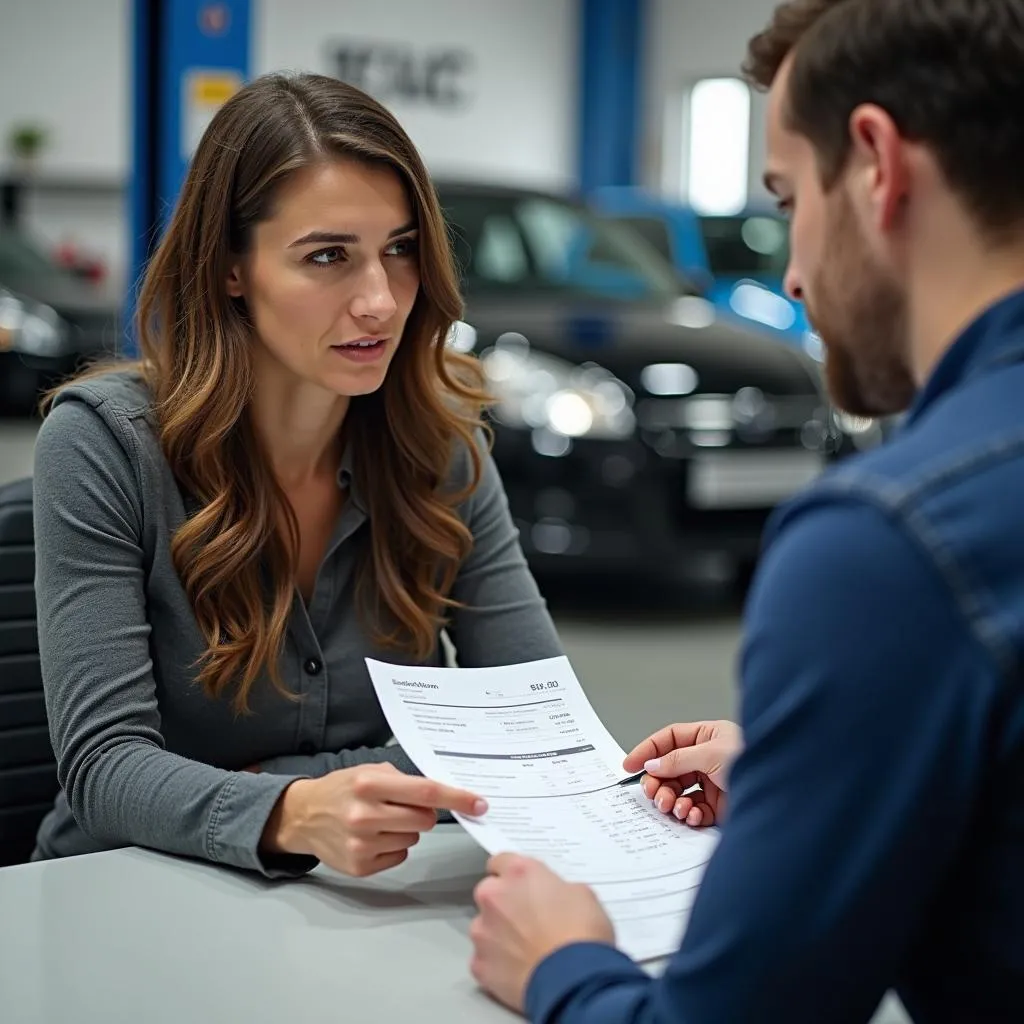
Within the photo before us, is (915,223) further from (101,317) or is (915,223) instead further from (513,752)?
(101,317)

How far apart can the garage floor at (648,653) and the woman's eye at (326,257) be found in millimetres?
2104

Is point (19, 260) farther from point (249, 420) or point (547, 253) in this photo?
point (249, 420)

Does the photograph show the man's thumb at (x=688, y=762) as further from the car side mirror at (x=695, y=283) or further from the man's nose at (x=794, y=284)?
the car side mirror at (x=695, y=283)

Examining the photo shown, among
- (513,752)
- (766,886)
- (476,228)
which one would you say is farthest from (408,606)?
(476,228)

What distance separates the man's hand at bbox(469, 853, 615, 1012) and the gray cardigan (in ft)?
1.00

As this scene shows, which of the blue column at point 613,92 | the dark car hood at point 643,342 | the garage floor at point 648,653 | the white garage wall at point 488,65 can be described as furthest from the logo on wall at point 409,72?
the garage floor at point 648,653

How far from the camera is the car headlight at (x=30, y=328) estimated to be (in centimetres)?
830

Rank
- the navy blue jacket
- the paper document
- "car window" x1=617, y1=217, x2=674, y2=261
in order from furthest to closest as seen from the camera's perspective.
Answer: "car window" x1=617, y1=217, x2=674, y2=261
the paper document
the navy blue jacket

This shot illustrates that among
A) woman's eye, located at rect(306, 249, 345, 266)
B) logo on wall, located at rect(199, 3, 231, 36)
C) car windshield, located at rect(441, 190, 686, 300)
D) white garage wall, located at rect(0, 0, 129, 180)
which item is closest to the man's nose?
woman's eye, located at rect(306, 249, 345, 266)

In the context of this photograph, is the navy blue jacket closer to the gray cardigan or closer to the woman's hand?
the woman's hand

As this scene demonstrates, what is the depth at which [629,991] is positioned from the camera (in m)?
0.94

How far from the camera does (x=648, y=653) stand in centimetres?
462

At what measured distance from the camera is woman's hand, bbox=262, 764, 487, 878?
1236 millimetres

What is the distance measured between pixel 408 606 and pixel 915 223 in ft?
3.30
